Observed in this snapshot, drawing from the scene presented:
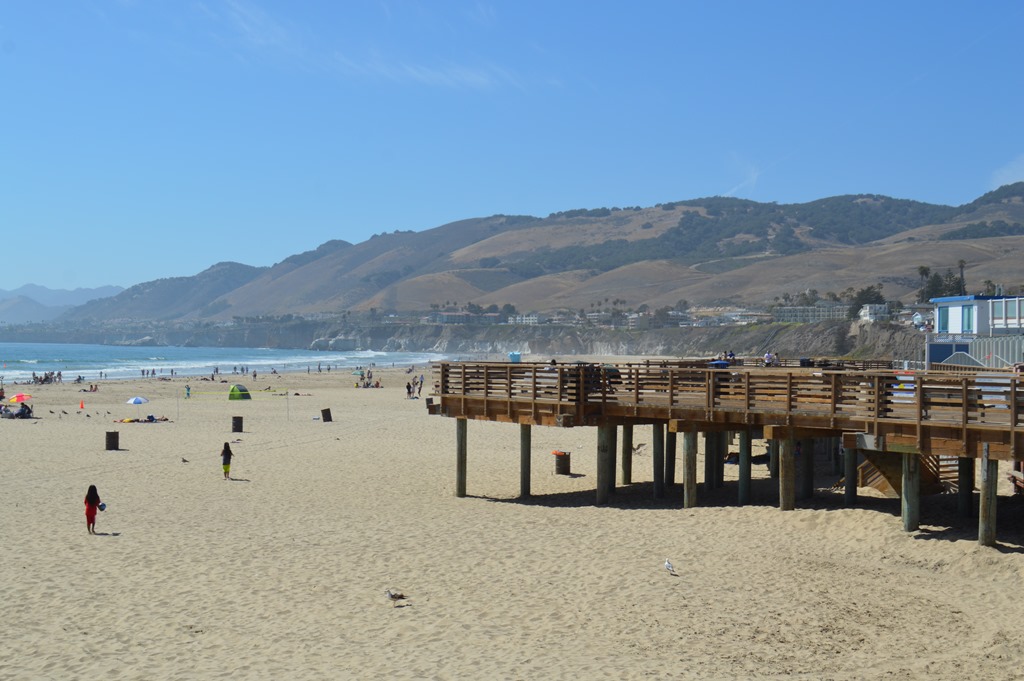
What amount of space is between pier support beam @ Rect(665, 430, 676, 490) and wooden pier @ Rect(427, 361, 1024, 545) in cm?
5

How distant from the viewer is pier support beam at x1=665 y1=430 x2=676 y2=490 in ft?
76.6

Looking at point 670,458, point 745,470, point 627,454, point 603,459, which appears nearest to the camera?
point 745,470

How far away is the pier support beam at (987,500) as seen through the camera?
14.6 m

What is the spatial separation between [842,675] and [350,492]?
14.5 metres

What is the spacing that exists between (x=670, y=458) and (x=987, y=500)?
9484 mm

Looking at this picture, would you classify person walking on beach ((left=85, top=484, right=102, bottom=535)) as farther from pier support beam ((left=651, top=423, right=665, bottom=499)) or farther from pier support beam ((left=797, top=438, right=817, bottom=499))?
pier support beam ((left=797, top=438, right=817, bottom=499))

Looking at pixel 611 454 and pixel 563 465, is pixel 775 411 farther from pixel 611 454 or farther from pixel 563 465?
pixel 563 465

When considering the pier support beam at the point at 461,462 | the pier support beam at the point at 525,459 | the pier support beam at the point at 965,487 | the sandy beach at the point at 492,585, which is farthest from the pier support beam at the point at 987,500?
the pier support beam at the point at 461,462

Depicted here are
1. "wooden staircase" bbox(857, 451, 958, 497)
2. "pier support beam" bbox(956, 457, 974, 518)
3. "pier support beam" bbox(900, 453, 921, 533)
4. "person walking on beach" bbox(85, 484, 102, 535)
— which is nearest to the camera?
"pier support beam" bbox(900, 453, 921, 533)

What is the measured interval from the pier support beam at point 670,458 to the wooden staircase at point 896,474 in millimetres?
5034

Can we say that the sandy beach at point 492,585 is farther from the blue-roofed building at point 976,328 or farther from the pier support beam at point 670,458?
the blue-roofed building at point 976,328

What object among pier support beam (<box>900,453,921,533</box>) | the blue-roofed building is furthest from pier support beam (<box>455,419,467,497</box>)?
the blue-roofed building

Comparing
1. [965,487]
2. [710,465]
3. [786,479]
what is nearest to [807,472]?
[786,479]

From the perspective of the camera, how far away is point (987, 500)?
48.1ft
